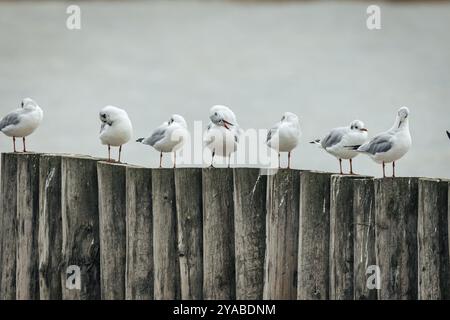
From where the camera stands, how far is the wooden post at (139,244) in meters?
8.52

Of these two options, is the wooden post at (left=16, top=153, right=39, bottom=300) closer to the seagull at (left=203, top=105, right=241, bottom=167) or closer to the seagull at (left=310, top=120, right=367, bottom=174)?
the seagull at (left=203, top=105, right=241, bottom=167)

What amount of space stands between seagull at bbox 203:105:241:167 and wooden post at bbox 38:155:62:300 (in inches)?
46.9

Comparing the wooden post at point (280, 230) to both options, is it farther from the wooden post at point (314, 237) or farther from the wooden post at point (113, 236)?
the wooden post at point (113, 236)

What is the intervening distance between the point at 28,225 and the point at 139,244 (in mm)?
1065

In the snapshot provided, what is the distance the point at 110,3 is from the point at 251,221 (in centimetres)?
3941

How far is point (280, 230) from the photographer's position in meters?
8.21

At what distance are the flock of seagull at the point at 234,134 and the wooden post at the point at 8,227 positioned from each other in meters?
0.62

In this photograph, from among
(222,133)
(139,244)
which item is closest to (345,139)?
(222,133)

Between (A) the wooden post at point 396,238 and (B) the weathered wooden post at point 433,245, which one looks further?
(A) the wooden post at point 396,238

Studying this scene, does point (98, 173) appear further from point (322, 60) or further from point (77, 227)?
point (322, 60)

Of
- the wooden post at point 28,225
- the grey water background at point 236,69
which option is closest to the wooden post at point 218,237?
the wooden post at point 28,225

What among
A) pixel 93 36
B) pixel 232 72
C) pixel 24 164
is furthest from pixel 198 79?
pixel 24 164

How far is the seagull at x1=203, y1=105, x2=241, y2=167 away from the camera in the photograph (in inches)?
349

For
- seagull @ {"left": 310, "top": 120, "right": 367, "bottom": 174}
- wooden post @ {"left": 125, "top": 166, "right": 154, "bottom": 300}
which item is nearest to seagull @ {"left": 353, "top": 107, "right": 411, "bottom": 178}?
seagull @ {"left": 310, "top": 120, "right": 367, "bottom": 174}
